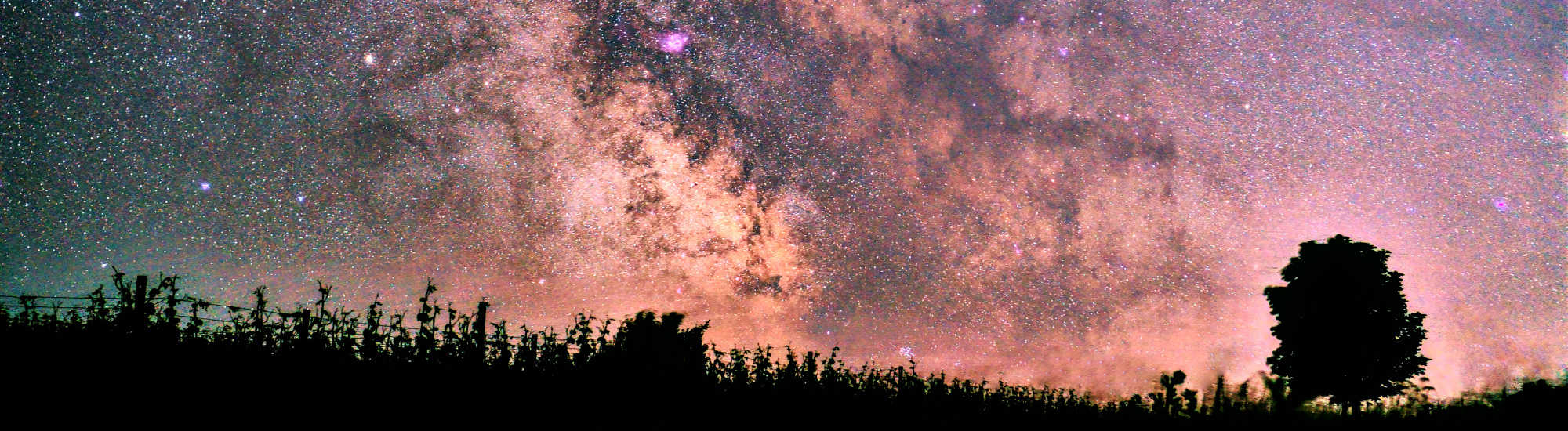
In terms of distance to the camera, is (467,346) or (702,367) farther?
(702,367)

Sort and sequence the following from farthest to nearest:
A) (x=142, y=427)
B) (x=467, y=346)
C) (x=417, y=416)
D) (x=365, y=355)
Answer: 1. (x=467, y=346)
2. (x=365, y=355)
3. (x=417, y=416)
4. (x=142, y=427)

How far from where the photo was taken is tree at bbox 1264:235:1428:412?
22641mm

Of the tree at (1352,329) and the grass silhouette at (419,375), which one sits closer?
the grass silhouette at (419,375)

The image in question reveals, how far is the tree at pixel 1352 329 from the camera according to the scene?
22.6 m

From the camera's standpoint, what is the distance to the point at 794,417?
36.1 ft

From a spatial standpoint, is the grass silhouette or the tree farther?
the tree

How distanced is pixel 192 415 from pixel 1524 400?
120 feet

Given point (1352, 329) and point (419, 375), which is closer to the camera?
point (419, 375)

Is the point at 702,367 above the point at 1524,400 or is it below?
above

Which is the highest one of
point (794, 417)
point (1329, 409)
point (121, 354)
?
point (121, 354)

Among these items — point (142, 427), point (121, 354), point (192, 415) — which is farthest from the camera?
point (121, 354)

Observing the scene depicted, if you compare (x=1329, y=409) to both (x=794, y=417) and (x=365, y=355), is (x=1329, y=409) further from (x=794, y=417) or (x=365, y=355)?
(x=365, y=355)

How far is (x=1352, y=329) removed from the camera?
22.9 meters

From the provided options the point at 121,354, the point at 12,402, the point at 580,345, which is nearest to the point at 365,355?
the point at 121,354
